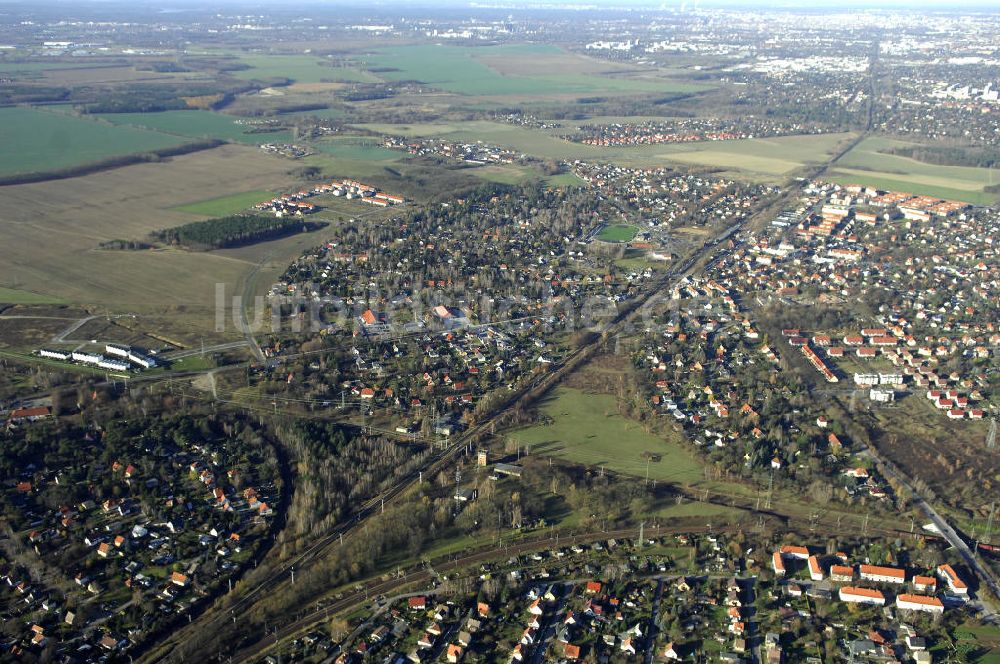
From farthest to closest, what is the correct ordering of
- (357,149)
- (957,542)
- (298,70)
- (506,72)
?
1. (506,72)
2. (298,70)
3. (357,149)
4. (957,542)

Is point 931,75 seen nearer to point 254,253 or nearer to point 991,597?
point 254,253

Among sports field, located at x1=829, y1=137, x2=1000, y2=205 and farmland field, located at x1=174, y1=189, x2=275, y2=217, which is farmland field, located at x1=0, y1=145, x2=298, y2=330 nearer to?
farmland field, located at x1=174, y1=189, x2=275, y2=217

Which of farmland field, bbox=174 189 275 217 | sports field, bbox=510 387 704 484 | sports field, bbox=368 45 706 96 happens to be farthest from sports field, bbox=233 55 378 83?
sports field, bbox=510 387 704 484

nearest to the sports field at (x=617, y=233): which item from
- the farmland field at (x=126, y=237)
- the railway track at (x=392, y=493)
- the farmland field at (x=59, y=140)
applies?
the railway track at (x=392, y=493)

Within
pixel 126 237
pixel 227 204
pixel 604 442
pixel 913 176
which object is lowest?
pixel 604 442

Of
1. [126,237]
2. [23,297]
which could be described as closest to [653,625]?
[23,297]

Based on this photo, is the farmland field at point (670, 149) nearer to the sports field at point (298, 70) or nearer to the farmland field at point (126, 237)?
the farmland field at point (126, 237)

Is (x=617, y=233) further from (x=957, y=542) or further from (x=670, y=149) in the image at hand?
(x=957, y=542)
